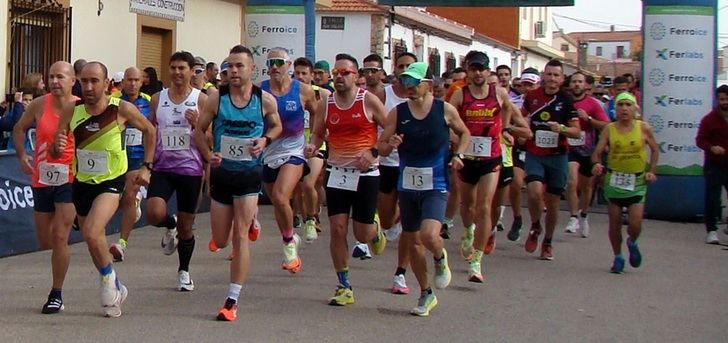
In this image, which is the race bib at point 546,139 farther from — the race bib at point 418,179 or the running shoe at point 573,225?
the race bib at point 418,179

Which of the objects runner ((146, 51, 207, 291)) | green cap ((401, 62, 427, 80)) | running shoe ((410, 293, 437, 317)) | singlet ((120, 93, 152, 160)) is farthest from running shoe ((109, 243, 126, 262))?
green cap ((401, 62, 427, 80))

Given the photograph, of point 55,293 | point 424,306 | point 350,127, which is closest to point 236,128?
point 350,127

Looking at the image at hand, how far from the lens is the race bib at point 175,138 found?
9.41 m

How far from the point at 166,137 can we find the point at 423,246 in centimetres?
268

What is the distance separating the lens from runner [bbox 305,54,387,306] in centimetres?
846

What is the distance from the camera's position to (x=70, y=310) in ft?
26.3

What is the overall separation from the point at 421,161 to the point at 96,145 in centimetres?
238

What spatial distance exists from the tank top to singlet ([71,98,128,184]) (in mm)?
3533

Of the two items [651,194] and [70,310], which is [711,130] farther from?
[70,310]

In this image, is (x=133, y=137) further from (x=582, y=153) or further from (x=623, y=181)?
(x=582, y=153)

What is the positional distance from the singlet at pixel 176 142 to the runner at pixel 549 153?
377cm

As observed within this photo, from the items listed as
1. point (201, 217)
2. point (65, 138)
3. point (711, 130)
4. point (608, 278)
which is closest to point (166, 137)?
point (65, 138)

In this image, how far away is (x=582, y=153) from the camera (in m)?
14.1

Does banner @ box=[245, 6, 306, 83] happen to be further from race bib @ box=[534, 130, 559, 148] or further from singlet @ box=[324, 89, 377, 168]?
singlet @ box=[324, 89, 377, 168]
